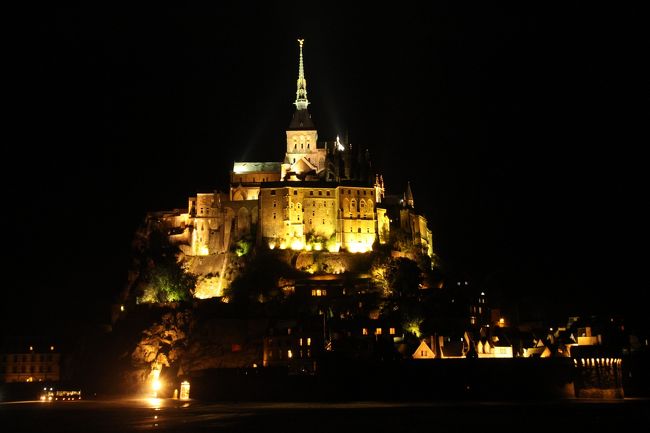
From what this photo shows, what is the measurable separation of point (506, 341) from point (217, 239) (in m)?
36.2

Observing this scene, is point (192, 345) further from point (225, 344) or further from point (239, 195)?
point (239, 195)

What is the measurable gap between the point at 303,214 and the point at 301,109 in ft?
73.1

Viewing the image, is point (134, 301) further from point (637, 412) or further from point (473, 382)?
point (637, 412)

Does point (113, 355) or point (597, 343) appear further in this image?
point (113, 355)

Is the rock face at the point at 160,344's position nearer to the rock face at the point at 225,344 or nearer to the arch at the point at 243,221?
the rock face at the point at 225,344

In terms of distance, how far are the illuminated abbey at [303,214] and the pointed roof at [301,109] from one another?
270 inches

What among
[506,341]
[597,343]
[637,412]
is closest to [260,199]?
[506,341]

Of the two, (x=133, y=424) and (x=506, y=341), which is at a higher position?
(x=506, y=341)

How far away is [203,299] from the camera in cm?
8856

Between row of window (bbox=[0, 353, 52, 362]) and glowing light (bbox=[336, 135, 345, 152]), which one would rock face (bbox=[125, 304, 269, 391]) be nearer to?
row of window (bbox=[0, 353, 52, 362])

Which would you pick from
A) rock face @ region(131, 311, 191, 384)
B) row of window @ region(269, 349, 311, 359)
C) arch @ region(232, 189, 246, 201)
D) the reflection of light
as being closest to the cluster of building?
the reflection of light

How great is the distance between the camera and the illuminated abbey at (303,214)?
311ft

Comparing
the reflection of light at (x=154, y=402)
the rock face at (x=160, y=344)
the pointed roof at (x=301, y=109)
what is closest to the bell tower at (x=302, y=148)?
the pointed roof at (x=301, y=109)

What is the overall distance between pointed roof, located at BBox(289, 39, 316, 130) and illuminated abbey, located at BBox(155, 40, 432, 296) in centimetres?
685
